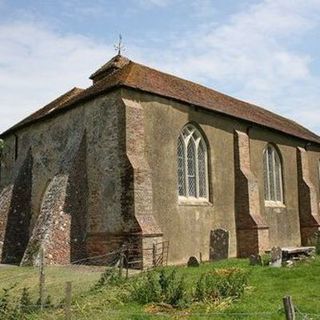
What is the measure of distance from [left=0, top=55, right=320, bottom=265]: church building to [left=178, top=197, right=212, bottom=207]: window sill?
0.06m

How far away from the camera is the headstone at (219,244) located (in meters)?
18.9

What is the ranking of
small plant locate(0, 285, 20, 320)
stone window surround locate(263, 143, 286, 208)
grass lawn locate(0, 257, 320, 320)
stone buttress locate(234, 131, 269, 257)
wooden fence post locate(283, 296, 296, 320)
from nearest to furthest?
wooden fence post locate(283, 296, 296, 320)
small plant locate(0, 285, 20, 320)
grass lawn locate(0, 257, 320, 320)
stone buttress locate(234, 131, 269, 257)
stone window surround locate(263, 143, 286, 208)

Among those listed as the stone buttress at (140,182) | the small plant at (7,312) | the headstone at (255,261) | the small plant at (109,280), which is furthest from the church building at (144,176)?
the small plant at (7,312)

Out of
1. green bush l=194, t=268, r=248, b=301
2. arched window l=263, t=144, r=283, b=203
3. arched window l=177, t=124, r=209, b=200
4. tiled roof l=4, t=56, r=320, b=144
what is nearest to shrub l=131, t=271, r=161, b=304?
green bush l=194, t=268, r=248, b=301

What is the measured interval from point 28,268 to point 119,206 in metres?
3.66

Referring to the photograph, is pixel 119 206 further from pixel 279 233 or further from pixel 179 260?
pixel 279 233

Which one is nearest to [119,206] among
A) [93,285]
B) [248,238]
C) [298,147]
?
[93,285]

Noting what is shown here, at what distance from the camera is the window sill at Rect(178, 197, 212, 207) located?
1838 centimetres

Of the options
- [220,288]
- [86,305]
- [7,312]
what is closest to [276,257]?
[220,288]

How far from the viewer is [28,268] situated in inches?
630

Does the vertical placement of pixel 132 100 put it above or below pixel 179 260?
above

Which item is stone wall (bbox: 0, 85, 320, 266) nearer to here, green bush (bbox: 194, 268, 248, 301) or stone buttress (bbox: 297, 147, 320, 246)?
stone buttress (bbox: 297, 147, 320, 246)

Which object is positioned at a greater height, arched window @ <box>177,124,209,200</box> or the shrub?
arched window @ <box>177,124,209,200</box>

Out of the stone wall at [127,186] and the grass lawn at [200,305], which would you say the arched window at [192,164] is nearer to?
the stone wall at [127,186]
